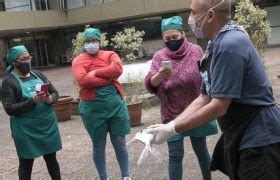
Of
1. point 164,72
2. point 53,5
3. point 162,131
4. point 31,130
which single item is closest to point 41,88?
point 31,130

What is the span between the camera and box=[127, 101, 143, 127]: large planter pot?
8.35 metres

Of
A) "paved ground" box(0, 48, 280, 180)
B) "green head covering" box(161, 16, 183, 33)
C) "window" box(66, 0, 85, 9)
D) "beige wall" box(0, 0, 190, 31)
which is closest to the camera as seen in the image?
"green head covering" box(161, 16, 183, 33)

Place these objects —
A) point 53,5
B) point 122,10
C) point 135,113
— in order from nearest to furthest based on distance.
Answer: point 135,113, point 122,10, point 53,5

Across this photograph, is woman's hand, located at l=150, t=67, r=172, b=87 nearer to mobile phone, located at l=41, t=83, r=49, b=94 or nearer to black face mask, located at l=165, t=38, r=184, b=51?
black face mask, located at l=165, t=38, r=184, b=51

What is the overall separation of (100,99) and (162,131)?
2.43 m

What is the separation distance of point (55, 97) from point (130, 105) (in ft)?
11.9

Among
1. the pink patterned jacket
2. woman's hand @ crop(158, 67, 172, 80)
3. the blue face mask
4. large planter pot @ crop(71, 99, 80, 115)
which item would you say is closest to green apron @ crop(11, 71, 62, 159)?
the blue face mask

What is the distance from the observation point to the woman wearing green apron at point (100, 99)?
197 inches

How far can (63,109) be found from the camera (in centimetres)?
984

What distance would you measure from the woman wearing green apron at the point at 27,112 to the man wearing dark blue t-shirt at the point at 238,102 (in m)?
2.27

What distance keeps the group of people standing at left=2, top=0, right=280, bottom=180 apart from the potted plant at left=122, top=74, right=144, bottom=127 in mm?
3181

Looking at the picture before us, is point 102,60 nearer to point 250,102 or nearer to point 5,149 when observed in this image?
point 250,102

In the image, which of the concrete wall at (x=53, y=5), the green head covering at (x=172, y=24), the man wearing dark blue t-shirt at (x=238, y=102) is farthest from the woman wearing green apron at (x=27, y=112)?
the concrete wall at (x=53, y=5)

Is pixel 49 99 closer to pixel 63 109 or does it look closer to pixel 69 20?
pixel 63 109
